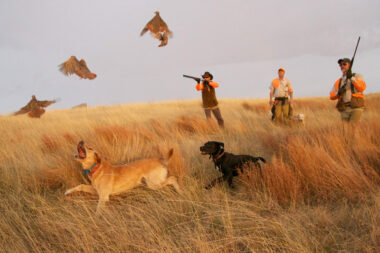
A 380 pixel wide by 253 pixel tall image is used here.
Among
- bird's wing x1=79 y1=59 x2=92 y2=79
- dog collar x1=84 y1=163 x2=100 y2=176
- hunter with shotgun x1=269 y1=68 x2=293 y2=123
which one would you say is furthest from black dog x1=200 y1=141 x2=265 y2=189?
bird's wing x1=79 y1=59 x2=92 y2=79

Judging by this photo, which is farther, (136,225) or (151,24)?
(151,24)

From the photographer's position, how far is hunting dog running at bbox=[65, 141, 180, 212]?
3178 mm

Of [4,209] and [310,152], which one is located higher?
[310,152]

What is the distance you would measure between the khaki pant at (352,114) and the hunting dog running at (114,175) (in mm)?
4545

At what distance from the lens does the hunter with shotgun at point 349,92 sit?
5.28 metres

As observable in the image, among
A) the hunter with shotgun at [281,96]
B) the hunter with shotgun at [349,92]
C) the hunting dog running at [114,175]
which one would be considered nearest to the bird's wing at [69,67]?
the hunting dog running at [114,175]

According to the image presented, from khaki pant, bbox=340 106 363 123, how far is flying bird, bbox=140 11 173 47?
520cm

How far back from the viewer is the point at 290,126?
7711 mm

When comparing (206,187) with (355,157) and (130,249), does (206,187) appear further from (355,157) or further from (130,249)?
(355,157)

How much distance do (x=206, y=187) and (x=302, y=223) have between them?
1387mm

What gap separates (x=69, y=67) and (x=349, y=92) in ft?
24.7

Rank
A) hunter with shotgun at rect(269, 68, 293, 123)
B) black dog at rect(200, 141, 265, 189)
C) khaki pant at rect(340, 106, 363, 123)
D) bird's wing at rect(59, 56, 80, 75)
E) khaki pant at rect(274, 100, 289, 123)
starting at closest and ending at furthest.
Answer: black dog at rect(200, 141, 265, 189) → khaki pant at rect(340, 106, 363, 123) → bird's wing at rect(59, 56, 80, 75) → hunter with shotgun at rect(269, 68, 293, 123) → khaki pant at rect(274, 100, 289, 123)

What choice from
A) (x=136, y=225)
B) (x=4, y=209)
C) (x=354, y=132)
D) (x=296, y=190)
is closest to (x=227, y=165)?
(x=296, y=190)

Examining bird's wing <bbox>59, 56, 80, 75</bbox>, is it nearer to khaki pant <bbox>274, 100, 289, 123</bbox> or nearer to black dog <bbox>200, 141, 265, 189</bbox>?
black dog <bbox>200, 141, 265, 189</bbox>
